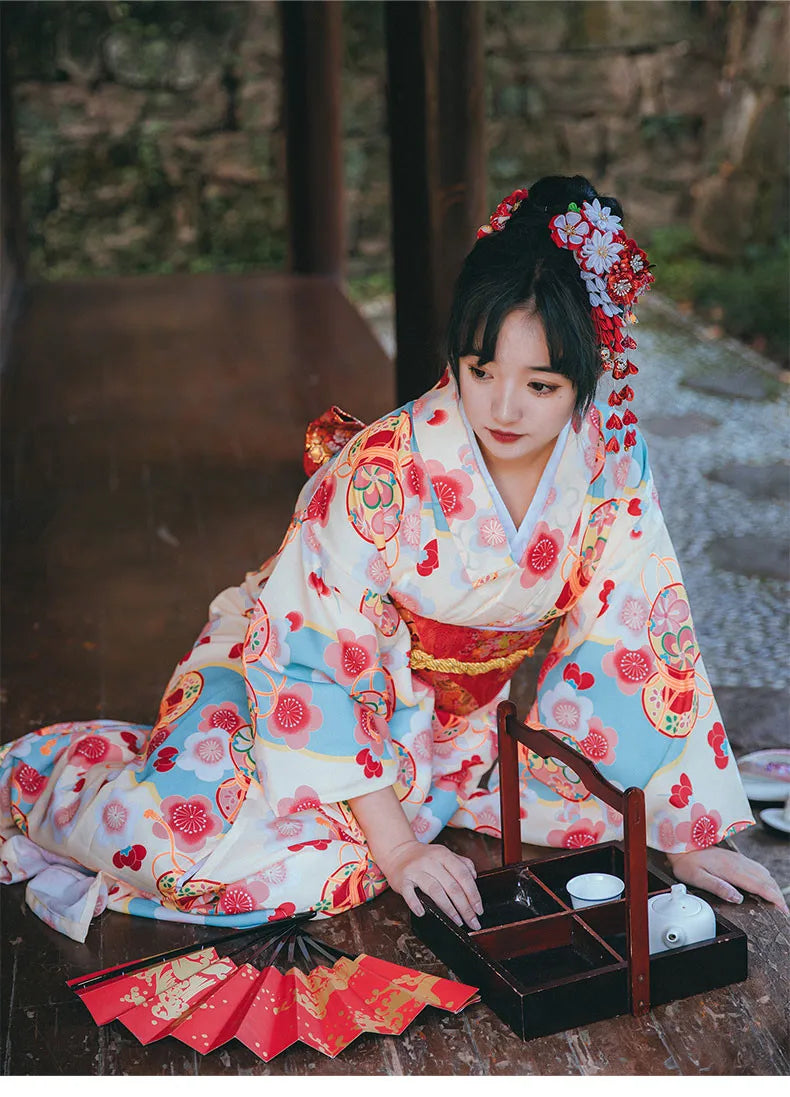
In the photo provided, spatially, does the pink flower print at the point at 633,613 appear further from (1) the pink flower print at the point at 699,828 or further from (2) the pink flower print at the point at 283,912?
(2) the pink flower print at the point at 283,912

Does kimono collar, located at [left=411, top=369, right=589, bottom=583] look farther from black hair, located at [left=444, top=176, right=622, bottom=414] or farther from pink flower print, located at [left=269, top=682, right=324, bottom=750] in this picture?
pink flower print, located at [left=269, top=682, right=324, bottom=750]

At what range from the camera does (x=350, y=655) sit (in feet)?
6.63

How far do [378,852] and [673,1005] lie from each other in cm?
47

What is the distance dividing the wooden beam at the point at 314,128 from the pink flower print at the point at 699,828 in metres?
5.38

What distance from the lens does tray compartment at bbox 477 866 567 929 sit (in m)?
1.99

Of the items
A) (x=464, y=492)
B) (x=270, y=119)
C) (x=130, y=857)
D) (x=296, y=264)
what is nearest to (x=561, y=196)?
(x=464, y=492)

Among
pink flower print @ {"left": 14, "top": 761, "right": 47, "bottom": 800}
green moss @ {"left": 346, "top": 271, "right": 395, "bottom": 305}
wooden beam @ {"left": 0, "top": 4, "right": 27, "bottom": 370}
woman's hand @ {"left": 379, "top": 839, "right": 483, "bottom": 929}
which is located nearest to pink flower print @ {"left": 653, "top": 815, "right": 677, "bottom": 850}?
woman's hand @ {"left": 379, "top": 839, "right": 483, "bottom": 929}

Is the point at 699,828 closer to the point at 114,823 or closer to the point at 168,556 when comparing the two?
the point at 114,823

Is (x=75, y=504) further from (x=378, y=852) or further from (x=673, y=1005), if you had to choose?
(x=673, y=1005)

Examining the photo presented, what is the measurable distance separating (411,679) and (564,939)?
1.52 ft

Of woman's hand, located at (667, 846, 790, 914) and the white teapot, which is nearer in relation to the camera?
the white teapot

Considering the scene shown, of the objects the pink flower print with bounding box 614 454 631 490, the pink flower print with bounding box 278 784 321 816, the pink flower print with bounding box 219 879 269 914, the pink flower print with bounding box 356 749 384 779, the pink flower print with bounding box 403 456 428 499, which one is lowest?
the pink flower print with bounding box 219 879 269 914

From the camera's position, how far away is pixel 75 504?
13.6ft

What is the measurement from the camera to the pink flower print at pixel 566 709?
2.12 meters
